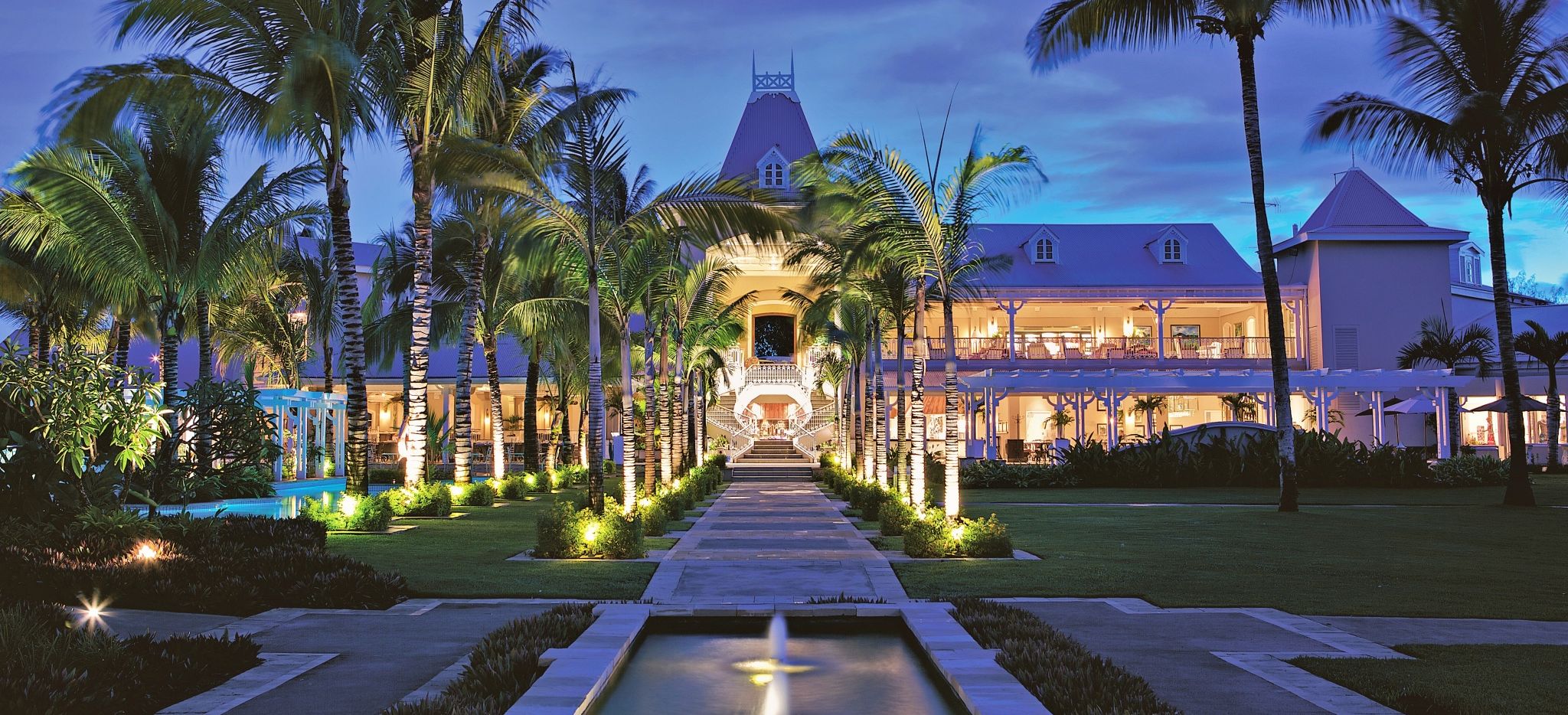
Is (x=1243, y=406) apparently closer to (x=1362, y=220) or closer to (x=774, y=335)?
(x=1362, y=220)

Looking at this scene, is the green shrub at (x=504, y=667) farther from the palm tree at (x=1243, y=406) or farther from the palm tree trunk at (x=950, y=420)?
the palm tree at (x=1243, y=406)

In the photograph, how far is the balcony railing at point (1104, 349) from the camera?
42.1 meters

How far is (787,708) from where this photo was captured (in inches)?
257

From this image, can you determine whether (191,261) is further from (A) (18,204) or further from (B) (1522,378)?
(B) (1522,378)

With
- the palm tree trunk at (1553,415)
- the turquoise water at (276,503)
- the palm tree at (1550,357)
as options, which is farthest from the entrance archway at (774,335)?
the palm tree at (1550,357)

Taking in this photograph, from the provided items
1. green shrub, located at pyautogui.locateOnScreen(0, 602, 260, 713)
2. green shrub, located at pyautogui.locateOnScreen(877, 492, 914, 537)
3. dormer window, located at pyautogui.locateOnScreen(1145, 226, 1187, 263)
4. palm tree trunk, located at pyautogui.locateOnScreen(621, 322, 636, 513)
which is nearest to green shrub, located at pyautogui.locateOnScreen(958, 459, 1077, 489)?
green shrub, located at pyautogui.locateOnScreen(877, 492, 914, 537)

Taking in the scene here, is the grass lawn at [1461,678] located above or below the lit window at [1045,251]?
below

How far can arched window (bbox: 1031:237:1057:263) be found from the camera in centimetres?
4500

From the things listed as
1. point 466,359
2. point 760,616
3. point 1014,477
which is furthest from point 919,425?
point 1014,477

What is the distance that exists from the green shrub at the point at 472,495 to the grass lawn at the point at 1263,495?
9972 mm

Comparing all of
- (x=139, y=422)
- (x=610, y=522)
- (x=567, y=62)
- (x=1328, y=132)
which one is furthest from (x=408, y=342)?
(x=1328, y=132)

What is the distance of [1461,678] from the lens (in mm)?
6762

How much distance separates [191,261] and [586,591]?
42.2ft

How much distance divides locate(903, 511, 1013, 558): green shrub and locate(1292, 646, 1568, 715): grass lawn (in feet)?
20.3
